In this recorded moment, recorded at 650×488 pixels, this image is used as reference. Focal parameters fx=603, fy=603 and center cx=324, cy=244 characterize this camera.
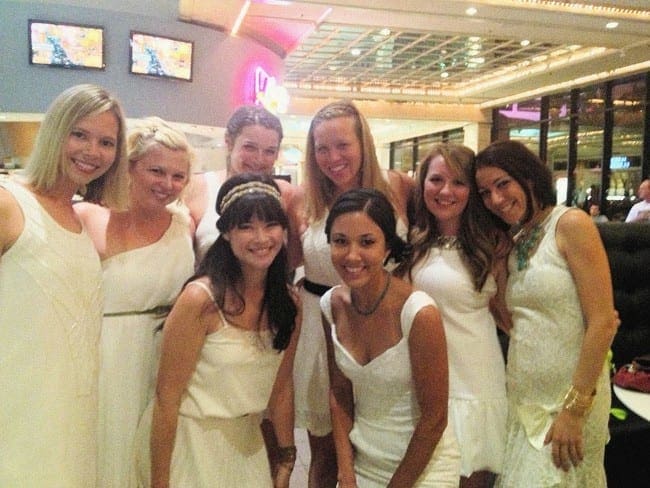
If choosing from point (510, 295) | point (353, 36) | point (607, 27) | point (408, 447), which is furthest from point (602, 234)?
point (353, 36)

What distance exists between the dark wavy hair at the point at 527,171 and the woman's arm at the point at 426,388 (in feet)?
2.01

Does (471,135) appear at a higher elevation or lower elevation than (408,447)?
higher

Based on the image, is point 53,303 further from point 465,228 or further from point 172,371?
point 465,228

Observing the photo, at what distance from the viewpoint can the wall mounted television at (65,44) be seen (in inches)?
267

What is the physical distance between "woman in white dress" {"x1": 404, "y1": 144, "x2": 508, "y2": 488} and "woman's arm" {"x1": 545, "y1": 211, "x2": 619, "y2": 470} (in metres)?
0.21

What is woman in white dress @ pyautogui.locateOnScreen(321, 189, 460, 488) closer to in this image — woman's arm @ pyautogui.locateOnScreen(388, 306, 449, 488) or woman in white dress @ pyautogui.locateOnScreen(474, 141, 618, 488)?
woman's arm @ pyautogui.locateOnScreen(388, 306, 449, 488)

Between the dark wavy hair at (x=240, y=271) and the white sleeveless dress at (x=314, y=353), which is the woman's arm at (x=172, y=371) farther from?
the white sleeveless dress at (x=314, y=353)

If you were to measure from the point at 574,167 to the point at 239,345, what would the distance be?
12.0m

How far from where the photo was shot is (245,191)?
192cm

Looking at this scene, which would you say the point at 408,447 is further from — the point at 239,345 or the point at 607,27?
Answer: the point at 607,27

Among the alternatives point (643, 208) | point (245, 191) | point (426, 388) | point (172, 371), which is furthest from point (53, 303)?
point (643, 208)

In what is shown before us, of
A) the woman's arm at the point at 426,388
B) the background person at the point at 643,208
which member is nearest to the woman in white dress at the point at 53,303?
the woman's arm at the point at 426,388

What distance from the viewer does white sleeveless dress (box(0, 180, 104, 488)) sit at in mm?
1614

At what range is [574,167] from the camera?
12.4 meters
